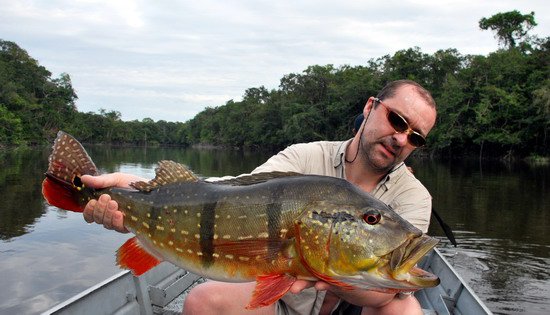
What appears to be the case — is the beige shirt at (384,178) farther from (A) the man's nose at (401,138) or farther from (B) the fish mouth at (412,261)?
(B) the fish mouth at (412,261)

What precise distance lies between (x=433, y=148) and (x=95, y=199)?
5935cm

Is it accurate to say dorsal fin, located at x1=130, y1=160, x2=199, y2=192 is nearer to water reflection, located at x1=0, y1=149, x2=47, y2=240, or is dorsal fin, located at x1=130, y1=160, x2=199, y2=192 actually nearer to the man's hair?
the man's hair

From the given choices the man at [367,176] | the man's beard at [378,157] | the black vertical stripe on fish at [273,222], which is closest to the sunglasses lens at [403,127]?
the man at [367,176]

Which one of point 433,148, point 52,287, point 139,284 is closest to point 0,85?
point 433,148

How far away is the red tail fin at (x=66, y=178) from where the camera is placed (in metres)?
3.44

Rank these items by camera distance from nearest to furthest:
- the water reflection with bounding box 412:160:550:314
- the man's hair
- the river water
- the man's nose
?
the man's nose < the man's hair < the river water < the water reflection with bounding box 412:160:550:314

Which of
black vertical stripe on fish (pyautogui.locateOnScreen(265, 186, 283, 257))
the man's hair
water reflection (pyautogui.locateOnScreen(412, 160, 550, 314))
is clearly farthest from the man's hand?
water reflection (pyautogui.locateOnScreen(412, 160, 550, 314))

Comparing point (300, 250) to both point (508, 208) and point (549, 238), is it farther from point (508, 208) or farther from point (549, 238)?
point (508, 208)

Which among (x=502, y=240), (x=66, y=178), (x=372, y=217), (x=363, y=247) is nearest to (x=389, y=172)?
(x=372, y=217)

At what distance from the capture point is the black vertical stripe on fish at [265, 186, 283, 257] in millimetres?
2733

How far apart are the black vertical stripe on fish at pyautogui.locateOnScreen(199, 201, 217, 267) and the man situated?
734mm

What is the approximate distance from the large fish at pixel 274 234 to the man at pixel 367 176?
0.38 m

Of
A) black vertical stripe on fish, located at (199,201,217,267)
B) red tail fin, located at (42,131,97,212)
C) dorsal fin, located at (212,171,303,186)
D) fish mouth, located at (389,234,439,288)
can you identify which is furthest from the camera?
red tail fin, located at (42,131,97,212)

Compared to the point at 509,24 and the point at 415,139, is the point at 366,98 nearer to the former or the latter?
the point at 509,24
